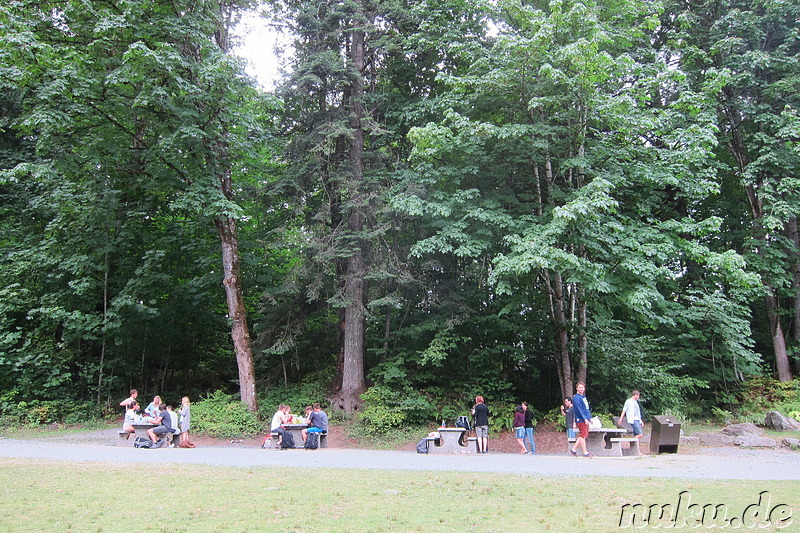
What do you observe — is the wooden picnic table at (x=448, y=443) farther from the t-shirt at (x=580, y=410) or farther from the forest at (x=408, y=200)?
the t-shirt at (x=580, y=410)

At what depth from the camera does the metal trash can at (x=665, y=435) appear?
11601 mm

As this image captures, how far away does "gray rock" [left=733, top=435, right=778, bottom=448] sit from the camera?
12557mm

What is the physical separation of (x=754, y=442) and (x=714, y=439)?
0.94m

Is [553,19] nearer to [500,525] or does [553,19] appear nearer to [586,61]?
[586,61]

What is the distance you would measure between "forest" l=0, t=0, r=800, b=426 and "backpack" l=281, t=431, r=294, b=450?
279 cm

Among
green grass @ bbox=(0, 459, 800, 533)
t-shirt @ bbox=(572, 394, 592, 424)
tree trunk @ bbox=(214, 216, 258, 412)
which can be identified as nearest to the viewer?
green grass @ bbox=(0, 459, 800, 533)

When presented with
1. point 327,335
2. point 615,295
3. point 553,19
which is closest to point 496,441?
point 615,295

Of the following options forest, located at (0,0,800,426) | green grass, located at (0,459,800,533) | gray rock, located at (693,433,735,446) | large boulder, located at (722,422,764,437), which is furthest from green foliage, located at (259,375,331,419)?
large boulder, located at (722,422,764,437)

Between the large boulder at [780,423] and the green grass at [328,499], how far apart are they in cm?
886

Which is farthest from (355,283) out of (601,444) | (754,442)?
(754,442)

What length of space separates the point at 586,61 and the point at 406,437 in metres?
10.4

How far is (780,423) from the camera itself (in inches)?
583

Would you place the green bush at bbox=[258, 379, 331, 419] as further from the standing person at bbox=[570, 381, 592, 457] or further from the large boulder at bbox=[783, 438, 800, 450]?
the large boulder at bbox=[783, 438, 800, 450]

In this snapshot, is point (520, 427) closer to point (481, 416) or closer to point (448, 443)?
point (481, 416)
